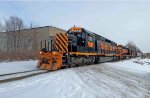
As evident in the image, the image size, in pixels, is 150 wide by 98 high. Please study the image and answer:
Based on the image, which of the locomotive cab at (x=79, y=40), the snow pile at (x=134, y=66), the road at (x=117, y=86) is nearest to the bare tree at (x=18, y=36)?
the snow pile at (x=134, y=66)

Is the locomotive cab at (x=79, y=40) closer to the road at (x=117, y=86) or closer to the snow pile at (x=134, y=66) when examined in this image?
the snow pile at (x=134, y=66)

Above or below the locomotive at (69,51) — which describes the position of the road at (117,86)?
below

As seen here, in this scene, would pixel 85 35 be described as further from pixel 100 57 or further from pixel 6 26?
pixel 6 26

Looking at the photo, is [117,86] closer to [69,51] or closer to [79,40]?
[69,51]

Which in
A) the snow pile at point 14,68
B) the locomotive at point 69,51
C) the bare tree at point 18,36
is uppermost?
the bare tree at point 18,36

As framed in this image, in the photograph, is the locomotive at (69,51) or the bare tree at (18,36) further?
the bare tree at (18,36)

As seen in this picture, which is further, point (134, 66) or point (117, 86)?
point (134, 66)

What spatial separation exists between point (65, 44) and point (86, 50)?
365 cm

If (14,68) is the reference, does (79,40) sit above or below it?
above

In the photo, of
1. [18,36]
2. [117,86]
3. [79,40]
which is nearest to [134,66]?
[79,40]

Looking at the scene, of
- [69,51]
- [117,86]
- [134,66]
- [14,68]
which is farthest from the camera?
[134,66]

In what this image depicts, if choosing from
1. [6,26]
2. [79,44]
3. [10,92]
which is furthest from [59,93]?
[6,26]

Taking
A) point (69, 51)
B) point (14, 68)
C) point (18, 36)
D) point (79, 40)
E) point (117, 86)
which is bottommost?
point (117, 86)

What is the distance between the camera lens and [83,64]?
1931 cm
